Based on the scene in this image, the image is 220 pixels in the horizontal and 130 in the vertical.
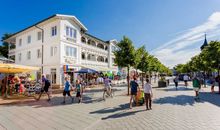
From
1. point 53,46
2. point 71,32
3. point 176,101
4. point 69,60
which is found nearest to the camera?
point 176,101

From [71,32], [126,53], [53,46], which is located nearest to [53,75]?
[53,46]

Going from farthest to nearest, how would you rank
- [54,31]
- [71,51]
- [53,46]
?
[71,51] → [54,31] → [53,46]

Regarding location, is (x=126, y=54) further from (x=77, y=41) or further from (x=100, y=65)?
(x=100, y=65)

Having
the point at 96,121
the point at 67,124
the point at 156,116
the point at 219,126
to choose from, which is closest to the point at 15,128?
the point at 67,124

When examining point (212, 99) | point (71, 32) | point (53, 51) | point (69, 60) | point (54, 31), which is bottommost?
point (212, 99)

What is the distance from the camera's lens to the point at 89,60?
33750 mm

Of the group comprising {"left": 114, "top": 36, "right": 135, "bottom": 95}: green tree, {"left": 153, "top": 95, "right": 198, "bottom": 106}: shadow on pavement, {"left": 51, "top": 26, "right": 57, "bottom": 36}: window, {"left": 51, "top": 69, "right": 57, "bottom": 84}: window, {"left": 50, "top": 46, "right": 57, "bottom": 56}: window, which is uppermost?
{"left": 51, "top": 26, "right": 57, "bottom": 36}: window

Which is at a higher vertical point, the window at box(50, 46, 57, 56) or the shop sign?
the window at box(50, 46, 57, 56)

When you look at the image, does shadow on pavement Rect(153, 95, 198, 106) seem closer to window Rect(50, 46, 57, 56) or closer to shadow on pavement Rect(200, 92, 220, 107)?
shadow on pavement Rect(200, 92, 220, 107)

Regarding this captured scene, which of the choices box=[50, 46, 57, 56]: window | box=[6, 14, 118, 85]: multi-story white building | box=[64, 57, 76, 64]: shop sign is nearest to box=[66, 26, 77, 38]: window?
box=[6, 14, 118, 85]: multi-story white building

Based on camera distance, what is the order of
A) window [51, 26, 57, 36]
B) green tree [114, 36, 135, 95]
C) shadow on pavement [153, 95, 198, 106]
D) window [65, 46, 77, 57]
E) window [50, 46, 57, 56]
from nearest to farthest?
1. shadow on pavement [153, 95, 198, 106]
2. green tree [114, 36, 135, 95]
3. window [50, 46, 57, 56]
4. window [51, 26, 57, 36]
5. window [65, 46, 77, 57]

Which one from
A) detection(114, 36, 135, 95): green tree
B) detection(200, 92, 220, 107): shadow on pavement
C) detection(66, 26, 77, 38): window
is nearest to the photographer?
detection(200, 92, 220, 107): shadow on pavement

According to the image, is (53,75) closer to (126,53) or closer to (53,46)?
(53,46)

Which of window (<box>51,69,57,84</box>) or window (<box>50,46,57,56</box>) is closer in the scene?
window (<box>50,46,57,56</box>)
